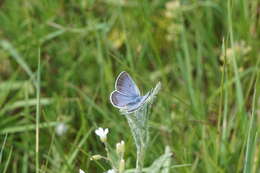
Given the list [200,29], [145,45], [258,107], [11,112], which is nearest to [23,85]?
[11,112]

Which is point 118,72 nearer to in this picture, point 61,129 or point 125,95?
point 61,129

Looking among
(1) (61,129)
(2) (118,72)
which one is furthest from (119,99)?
(2) (118,72)

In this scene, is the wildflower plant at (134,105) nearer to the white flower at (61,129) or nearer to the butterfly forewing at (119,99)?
the butterfly forewing at (119,99)

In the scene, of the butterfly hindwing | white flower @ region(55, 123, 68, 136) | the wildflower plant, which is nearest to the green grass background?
white flower @ region(55, 123, 68, 136)

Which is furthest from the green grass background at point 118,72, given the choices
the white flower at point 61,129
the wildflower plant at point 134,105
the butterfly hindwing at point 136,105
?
the butterfly hindwing at point 136,105

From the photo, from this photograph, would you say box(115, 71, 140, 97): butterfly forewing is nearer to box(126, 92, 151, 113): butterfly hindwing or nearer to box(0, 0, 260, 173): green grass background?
box(126, 92, 151, 113): butterfly hindwing

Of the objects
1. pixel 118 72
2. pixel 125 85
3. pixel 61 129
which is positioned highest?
pixel 125 85
